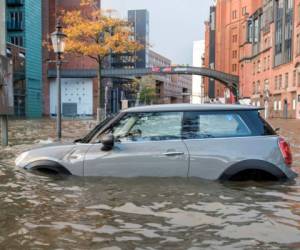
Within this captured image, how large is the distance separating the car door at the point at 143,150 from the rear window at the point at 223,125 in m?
0.17

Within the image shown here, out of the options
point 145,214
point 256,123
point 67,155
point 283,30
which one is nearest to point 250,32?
point 283,30

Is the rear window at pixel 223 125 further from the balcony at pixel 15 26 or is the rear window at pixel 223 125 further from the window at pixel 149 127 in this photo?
the balcony at pixel 15 26

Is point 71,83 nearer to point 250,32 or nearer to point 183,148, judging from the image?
point 250,32

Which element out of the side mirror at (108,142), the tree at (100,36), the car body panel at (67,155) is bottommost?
the car body panel at (67,155)

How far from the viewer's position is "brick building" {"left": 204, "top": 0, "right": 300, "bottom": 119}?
60125 millimetres

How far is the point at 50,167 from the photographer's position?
719cm

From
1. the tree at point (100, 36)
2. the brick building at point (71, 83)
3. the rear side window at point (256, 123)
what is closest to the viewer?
the rear side window at point (256, 123)

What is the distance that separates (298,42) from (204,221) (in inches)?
2182

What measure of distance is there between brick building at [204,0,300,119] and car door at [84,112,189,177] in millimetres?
47514

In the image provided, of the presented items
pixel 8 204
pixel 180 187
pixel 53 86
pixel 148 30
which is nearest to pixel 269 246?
pixel 180 187

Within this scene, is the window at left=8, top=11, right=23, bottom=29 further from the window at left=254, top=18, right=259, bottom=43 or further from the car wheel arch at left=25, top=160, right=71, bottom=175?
the car wheel arch at left=25, top=160, right=71, bottom=175

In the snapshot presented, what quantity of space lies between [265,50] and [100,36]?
49.1 metres

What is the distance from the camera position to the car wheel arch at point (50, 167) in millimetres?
7160

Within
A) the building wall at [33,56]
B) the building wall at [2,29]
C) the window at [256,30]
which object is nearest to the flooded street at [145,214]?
the building wall at [2,29]
